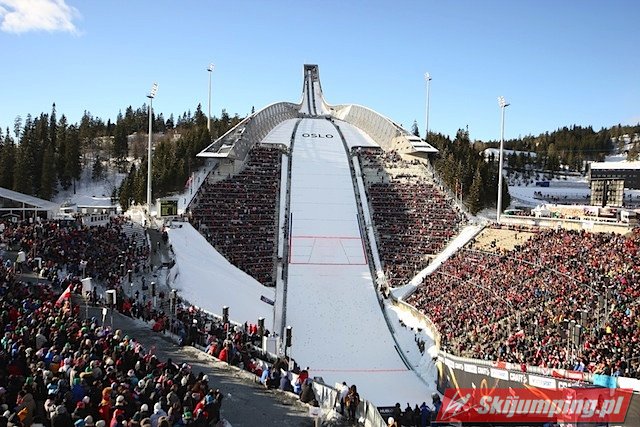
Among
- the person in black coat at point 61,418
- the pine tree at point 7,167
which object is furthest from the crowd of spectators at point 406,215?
the pine tree at point 7,167

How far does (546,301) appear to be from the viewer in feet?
74.2

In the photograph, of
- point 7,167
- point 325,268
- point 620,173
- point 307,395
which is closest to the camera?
point 307,395

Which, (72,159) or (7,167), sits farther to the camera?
(72,159)

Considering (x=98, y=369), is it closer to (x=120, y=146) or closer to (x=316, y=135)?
(x=316, y=135)

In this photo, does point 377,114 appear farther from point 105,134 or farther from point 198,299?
point 105,134

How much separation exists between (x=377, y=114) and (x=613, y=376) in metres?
52.7

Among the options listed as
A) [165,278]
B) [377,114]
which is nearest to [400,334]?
[165,278]

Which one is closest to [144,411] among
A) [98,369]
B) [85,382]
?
[85,382]

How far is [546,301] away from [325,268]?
14718mm

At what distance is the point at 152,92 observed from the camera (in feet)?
117

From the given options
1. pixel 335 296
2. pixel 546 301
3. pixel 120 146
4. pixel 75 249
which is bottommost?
pixel 335 296

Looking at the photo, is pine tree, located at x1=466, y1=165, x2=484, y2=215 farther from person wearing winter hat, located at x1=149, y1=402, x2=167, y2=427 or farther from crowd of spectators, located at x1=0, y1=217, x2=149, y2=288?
person wearing winter hat, located at x1=149, y1=402, x2=167, y2=427

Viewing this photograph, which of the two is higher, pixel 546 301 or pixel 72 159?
pixel 72 159

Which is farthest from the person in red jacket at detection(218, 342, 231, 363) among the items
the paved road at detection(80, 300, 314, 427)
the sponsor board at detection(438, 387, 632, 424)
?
the sponsor board at detection(438, 387, 632, 424)
